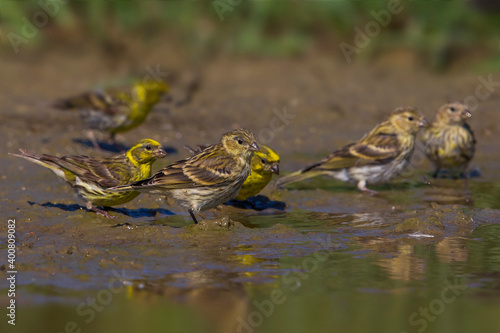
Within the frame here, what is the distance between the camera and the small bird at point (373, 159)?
11.4m

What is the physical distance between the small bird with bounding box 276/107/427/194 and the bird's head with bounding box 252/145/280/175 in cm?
134

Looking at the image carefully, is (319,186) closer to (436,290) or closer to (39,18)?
(436,290)

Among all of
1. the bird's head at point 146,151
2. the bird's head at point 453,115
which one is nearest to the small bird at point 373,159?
the bird's head at point 453,115

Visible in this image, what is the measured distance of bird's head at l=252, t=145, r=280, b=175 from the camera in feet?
32.4

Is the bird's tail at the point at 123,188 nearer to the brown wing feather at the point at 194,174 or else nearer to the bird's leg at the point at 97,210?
the brown wing feather at the point at 194,174

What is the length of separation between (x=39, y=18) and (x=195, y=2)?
3.00 metres

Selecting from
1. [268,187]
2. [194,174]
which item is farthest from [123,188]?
[268,187]

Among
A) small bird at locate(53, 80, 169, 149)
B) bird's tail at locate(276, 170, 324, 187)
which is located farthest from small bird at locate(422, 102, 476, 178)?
small bird at locate(53, 80, 169, 149)

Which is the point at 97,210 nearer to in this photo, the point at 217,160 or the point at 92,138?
the point at 217,160

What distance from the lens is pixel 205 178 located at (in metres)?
8.88

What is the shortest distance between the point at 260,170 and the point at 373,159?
2168mm

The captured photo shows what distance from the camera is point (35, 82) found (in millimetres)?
15695

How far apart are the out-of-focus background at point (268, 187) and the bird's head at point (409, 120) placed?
780 mm

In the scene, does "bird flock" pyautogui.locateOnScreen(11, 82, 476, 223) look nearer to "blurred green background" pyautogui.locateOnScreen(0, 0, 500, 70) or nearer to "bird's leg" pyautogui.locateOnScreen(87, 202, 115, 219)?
"bird's leg" pyautogui.locateOnScreen(87, 202, 115, 219)
